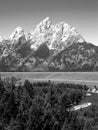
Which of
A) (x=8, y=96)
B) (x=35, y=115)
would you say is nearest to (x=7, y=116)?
(x=8, y=96)

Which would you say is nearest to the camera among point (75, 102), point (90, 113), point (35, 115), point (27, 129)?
point (27, 129)

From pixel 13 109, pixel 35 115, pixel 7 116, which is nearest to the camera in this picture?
pixel 35 115

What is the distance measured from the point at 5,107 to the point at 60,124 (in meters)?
26.2

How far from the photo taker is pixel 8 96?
3511 inches

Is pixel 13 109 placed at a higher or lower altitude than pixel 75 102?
Result: higher

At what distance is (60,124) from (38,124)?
701cm

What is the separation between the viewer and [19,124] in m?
60.7

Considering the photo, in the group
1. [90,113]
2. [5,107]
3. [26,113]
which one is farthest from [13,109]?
[90,113]

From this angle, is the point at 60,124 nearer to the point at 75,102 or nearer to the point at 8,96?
the point at 8,96

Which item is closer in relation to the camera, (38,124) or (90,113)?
(38,124)

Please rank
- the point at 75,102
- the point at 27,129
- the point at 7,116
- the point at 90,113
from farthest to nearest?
the point at 75,102, the point at 90,113, the point at 7,116, the point at 27,129

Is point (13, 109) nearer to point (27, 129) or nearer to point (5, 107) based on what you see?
point (5, 107)

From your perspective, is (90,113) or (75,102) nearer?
(90,113)

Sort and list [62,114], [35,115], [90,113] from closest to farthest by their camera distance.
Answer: [35,115], [62,114], [90,113]
